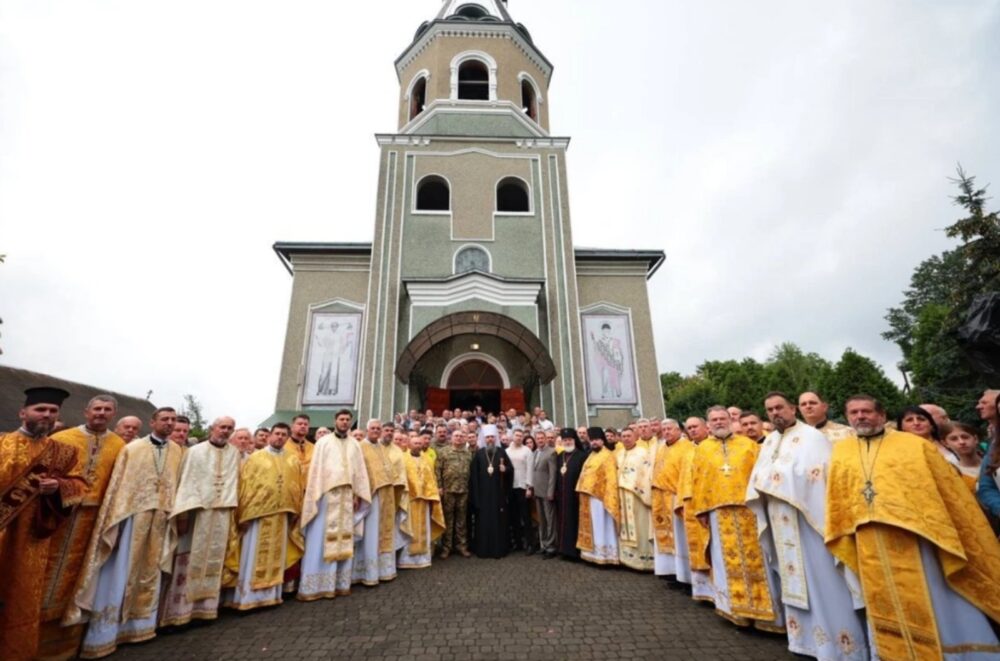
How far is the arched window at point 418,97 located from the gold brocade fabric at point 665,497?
56.0 ft

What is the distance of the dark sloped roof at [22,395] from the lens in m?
11.4

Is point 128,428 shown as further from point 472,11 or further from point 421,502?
point 472,11

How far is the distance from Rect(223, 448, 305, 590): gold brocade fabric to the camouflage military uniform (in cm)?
247

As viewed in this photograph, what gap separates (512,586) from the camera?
16.3 feet

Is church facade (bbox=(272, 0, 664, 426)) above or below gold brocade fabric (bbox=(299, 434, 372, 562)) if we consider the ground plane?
above

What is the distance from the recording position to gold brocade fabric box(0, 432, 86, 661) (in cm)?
293

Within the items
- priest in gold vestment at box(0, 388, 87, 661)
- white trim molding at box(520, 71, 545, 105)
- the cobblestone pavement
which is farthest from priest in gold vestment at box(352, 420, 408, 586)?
white trim molding at box(520, 71, 545, 105)

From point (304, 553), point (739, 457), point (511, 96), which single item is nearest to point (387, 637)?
point (304, 553)

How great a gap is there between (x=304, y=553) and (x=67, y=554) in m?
1.96

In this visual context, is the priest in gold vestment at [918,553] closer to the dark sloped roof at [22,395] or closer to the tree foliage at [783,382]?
the tree foliage at [783,382]

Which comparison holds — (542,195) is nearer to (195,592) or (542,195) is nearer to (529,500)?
(529,500)

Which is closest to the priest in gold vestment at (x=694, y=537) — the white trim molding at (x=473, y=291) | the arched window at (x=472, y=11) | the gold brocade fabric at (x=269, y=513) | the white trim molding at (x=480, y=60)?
the gold brocade fabric at (x=269, y=513)

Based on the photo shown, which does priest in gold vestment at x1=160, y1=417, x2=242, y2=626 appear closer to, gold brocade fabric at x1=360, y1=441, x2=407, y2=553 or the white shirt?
gold brocade fabric at x1=360, y1=441, x2=407, y2=553

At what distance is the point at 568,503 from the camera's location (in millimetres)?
6457
